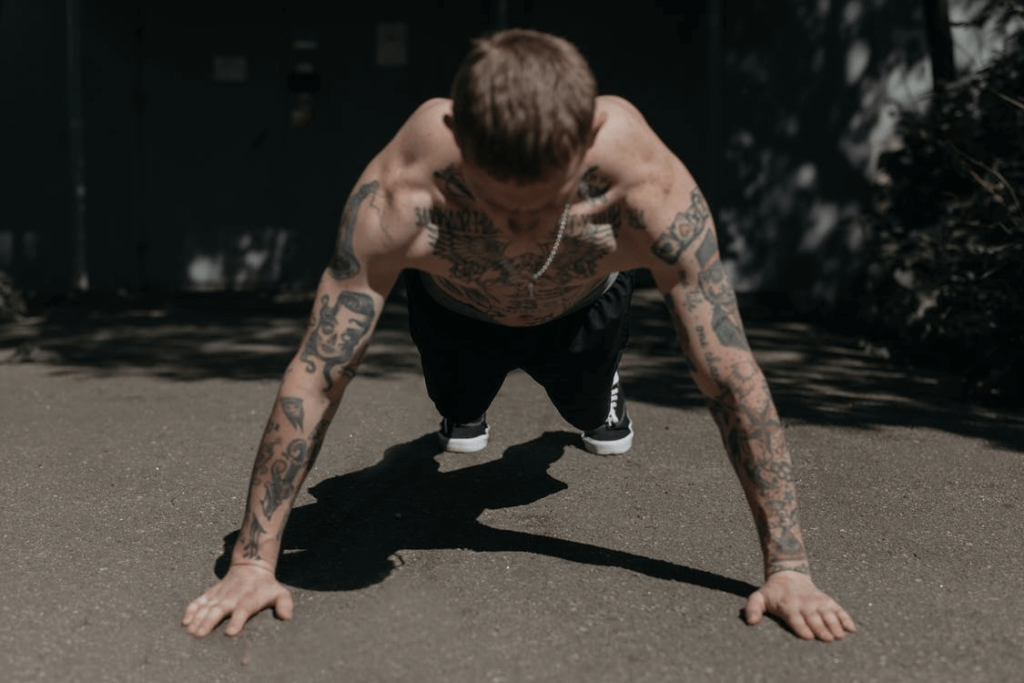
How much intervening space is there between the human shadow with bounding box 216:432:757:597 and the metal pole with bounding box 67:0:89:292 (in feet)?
18.2

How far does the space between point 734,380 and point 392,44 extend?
702 centimetres

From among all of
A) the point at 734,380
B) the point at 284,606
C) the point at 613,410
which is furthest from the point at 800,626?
the point at 613,410

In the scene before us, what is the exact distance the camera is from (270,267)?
31.7ft

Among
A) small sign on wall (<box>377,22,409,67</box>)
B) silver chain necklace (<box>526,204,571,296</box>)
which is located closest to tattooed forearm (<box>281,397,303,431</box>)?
silver chain necklace (<box>526,204,571,296</box>)

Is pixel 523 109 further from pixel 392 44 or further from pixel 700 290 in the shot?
pixel 392 44

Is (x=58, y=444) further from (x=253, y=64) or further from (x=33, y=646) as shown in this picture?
(x=253, y=64)

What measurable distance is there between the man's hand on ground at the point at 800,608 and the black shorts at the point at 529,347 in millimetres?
1086

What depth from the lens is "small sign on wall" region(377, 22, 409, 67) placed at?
9.51m

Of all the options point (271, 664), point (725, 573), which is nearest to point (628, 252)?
point (725, 573)

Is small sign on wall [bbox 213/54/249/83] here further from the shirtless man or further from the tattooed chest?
the shirtless man

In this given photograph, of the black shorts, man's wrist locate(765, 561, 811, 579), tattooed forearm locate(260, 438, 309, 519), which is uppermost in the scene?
the black shorts

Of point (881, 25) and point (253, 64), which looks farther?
point (253, 64)

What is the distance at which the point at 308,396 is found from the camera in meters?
3.06

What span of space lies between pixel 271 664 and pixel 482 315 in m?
1.31
